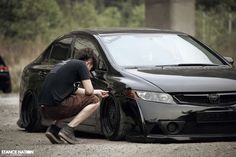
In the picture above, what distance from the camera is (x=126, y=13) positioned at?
91188 mm

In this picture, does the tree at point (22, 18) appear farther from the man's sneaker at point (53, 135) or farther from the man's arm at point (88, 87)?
the man's arm at point (88, 87)

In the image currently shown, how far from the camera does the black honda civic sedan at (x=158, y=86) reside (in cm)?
1045

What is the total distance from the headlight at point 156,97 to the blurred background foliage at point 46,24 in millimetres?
18246

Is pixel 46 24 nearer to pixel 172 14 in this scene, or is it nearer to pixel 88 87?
pixel 172 14

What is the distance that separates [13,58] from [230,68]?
22.2 m

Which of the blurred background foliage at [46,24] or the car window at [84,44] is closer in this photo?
the car window at [84,44]

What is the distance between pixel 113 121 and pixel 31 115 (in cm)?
289

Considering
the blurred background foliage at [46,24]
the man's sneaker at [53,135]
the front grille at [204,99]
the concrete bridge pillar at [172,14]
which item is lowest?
the blurred background foliage at [46,24]

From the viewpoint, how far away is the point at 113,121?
1098 cm

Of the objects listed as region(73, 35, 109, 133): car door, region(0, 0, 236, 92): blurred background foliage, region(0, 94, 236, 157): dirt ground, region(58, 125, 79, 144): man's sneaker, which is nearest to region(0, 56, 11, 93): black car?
region(0, 0, 236, 92): blurred background foliage

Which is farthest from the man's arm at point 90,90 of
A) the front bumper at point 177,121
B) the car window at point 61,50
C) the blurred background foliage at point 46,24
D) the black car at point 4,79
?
Answer: the blurred background foliage at point 46,24

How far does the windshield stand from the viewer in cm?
1167

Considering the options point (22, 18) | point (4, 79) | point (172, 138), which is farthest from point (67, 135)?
point (22, 18)

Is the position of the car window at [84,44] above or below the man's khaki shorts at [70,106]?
above
